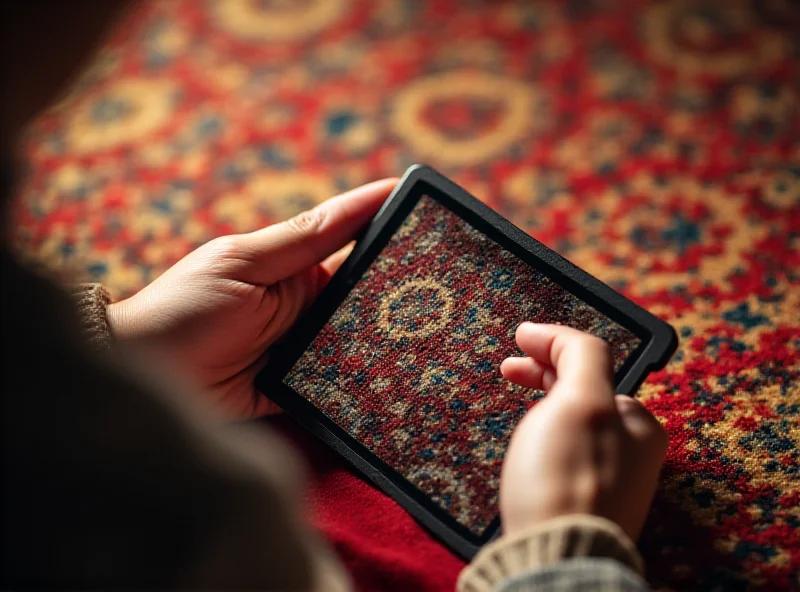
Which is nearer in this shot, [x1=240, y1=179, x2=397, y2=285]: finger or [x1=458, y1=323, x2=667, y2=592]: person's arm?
[x1=458, y1=323, x2=667, y2=592]: person's arm

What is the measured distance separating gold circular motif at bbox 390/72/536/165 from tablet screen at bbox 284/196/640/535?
1.28ft

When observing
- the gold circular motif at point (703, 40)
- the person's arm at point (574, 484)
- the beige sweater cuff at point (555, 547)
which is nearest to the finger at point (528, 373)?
the person's arm at point (574, 484)

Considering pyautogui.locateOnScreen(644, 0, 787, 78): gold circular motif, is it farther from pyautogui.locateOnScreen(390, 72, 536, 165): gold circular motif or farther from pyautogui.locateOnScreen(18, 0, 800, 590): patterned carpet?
pyautogui.locateOnScreen(390, 72, 536, 165): gold circular motif

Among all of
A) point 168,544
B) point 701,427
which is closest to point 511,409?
point 701,427

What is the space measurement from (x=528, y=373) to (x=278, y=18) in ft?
2.85

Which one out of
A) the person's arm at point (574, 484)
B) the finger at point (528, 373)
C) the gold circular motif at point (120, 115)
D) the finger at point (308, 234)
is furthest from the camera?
the gold circular motif at point (120, 115)

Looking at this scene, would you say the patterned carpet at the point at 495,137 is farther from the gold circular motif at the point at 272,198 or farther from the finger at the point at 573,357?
the finger at the point at 573,357

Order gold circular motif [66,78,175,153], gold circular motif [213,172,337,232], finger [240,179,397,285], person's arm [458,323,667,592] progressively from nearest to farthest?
person's arm [458,323,667,592] < finger [240,179,397,285] < gold circular motif [213,172,337,232] < gold circular motif [66,78,175,153]

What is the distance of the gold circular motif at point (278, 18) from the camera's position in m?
1.15

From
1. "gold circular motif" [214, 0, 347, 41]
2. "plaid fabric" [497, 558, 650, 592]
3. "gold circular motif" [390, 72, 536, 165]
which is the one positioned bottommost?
"plaid fabric" [497, 558, 650, 592]

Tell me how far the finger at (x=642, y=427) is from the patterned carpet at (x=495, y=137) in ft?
0.51

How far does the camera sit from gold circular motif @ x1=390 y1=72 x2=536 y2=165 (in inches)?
38.7

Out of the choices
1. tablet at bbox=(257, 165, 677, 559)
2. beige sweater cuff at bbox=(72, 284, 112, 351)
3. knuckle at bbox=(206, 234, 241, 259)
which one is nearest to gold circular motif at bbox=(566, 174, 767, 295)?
tablet at bbox=(257, 165, 677, 559)

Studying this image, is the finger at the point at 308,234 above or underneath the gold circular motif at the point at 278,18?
underneath
